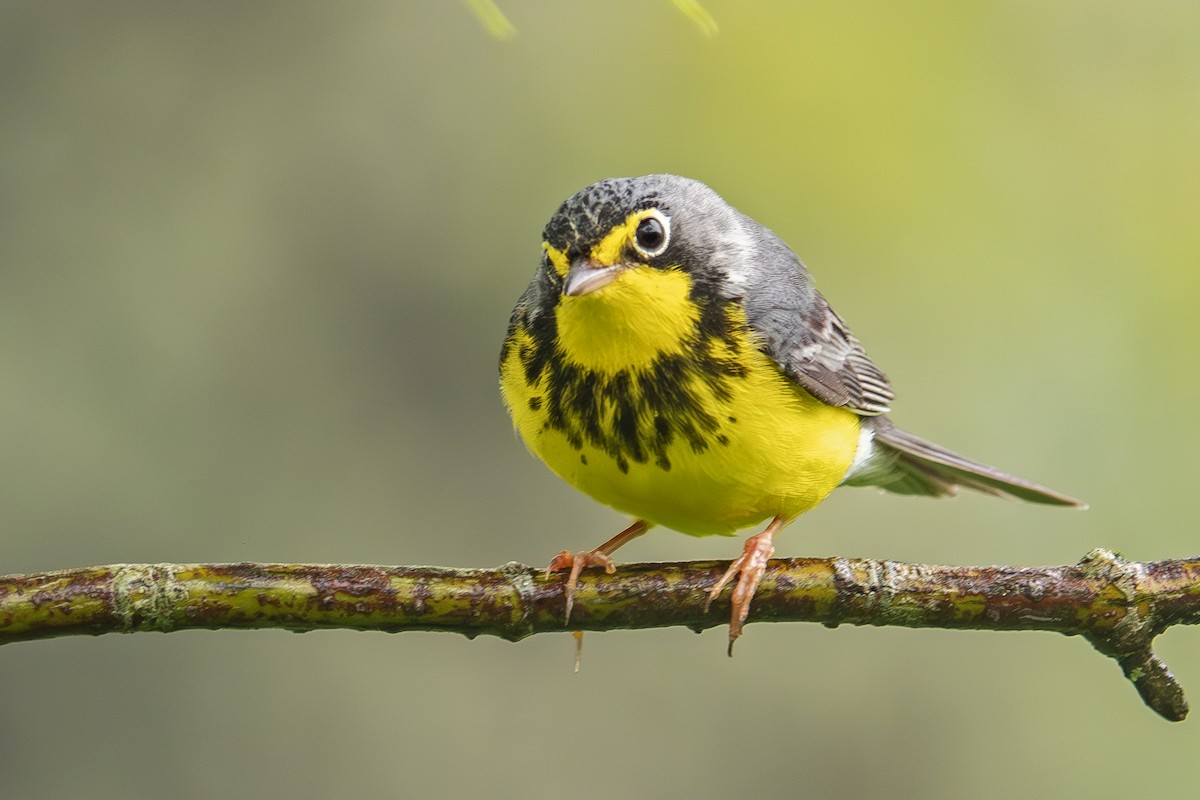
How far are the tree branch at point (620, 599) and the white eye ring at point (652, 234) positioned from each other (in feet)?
2.74

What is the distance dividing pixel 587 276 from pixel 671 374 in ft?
1.38

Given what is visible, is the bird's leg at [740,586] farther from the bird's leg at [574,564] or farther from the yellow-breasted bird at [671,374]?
the bird's leg at [574,564]

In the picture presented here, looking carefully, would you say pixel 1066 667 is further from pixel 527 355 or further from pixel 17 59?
pixel 17 59

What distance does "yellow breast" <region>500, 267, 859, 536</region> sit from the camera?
330cm

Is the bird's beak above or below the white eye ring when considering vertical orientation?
below

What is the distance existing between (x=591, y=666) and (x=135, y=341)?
2.54 metres

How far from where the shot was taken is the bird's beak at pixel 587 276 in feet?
9.80

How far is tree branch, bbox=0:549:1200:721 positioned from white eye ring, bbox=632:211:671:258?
32.9 inches

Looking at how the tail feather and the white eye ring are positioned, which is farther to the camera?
the tail feather

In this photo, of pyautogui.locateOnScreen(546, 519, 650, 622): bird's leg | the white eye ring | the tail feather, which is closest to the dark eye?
the white eye ring

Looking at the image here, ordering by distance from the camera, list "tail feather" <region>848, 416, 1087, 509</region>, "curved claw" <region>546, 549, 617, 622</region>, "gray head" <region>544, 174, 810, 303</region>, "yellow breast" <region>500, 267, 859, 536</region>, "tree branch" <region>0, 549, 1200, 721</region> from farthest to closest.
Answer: "tail feather" <region>848, 416, 1087, 509</region> < "yellow breast" <region>500, 267, 859, 536</region> < "gray head" <region>544, 174, 810, 303</region> < "curved claw" <region>546, 549, 617, 622</region> < "tree branch" <region>0, 549, 1200, 721</region>

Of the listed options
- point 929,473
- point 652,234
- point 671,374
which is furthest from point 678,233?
point 929,473

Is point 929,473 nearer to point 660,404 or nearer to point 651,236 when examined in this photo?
point 660,404

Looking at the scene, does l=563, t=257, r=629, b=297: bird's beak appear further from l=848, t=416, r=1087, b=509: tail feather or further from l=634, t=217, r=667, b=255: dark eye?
l=848, t=416, r=1087, b=509: tail feather
